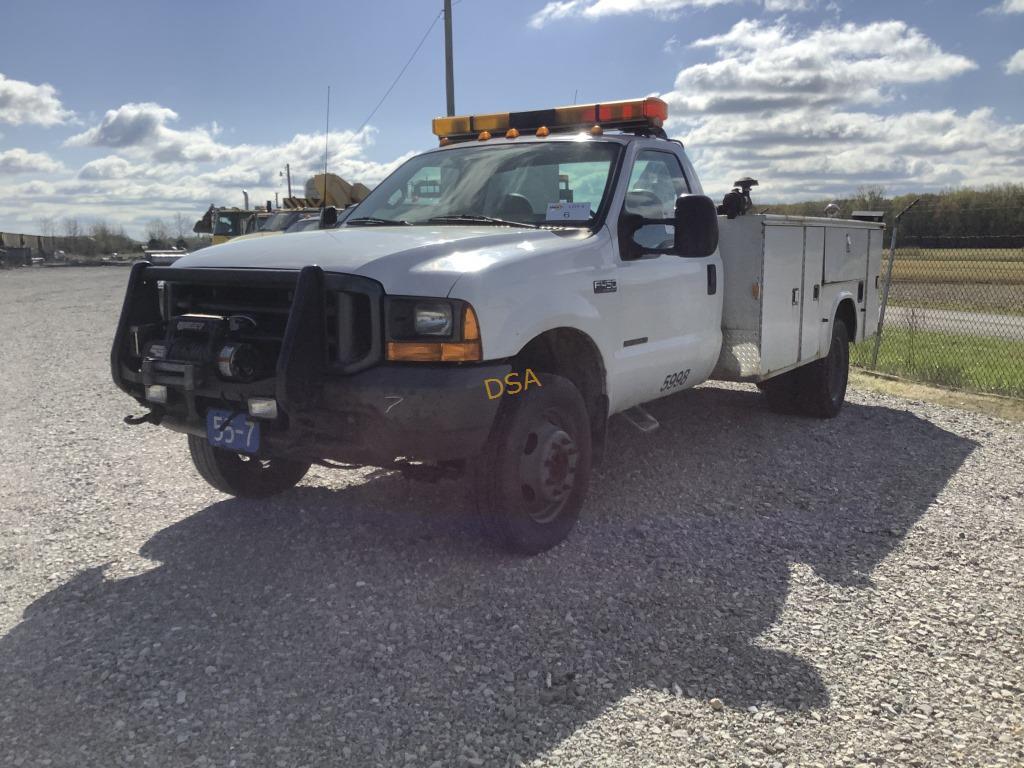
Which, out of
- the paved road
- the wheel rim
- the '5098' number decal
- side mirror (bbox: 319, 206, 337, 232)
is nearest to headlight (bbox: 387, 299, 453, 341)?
the wheel rim

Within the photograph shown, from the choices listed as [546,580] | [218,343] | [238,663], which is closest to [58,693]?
[238,663]

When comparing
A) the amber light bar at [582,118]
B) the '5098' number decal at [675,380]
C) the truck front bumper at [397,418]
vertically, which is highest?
the amber light bar at [582,118]

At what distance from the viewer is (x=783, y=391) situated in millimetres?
7348

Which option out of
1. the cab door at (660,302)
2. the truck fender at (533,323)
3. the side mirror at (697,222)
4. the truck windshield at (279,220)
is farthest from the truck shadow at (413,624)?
the truck windshield at (279,220)

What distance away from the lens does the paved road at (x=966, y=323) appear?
46.0 ft

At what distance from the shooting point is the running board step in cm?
497

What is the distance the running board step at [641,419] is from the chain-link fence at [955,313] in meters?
5.26

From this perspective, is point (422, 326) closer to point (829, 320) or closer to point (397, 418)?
point (397, 418)

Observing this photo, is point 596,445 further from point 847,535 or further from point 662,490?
point 847,535

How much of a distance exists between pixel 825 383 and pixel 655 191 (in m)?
2.84

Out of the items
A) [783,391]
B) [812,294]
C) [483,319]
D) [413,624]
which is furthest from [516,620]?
[783,391]

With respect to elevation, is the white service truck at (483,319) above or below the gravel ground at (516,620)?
above

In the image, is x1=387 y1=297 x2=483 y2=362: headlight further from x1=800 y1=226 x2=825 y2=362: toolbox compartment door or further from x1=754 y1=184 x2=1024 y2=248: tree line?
x1=754 y1=184 x2=1024 y2=248: tree line

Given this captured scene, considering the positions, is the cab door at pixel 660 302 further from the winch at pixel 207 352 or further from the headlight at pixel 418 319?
the winch at pixel 207 352
